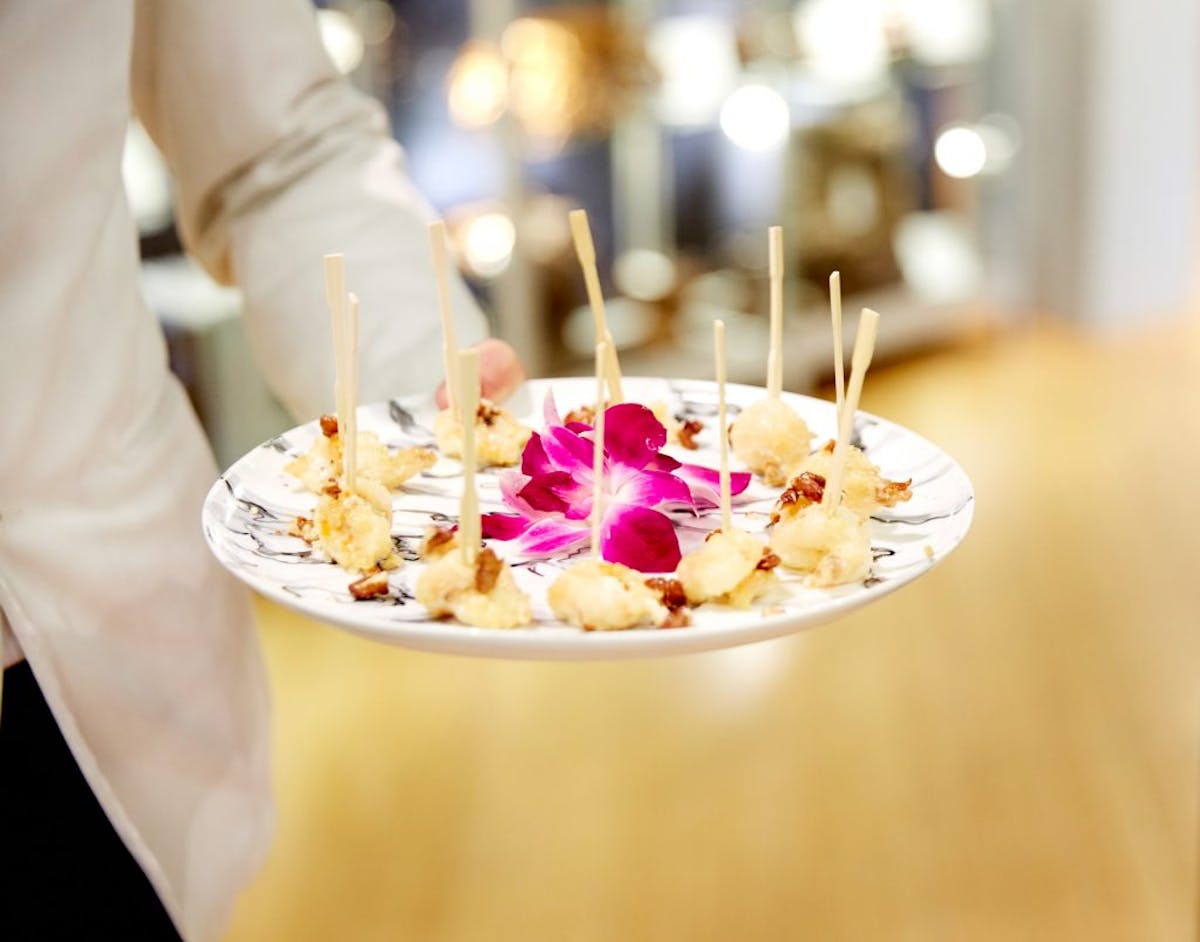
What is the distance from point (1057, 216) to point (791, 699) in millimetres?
2439

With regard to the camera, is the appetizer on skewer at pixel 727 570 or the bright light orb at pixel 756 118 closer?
the appetizer on skewer at pixel 727 570

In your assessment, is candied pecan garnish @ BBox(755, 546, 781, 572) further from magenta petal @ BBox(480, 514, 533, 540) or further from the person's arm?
the person's arm

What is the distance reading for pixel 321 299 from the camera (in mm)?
937

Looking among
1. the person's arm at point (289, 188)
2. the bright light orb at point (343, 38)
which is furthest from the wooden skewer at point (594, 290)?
the bright light orb at point (343, 38)

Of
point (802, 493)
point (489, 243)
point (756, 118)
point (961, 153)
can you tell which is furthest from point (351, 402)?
point (961, 153)

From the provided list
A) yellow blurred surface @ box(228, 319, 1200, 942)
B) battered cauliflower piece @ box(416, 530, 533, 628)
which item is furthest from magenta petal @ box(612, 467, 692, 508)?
yellow blurred surface @ box(228, 319, 1200, 942)

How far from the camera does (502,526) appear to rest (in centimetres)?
72

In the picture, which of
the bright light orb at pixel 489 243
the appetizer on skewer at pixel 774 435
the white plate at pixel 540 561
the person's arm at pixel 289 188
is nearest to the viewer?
the white plate at pixel 540 561

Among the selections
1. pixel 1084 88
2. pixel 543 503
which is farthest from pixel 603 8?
pixel 543 503

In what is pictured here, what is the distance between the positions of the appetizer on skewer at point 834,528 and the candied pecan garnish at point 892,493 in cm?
3

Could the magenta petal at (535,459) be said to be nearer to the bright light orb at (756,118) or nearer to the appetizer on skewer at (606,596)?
the appetizer on skewer at (606,596)

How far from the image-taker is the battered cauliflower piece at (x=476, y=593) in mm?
595

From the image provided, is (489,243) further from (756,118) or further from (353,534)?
(353,534)

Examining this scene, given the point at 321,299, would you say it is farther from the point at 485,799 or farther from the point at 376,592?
the point at 485,799
